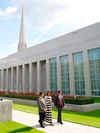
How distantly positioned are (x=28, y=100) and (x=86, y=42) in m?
14.9

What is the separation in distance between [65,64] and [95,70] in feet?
24.0

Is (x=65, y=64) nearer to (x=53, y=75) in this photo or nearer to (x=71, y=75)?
(x=71, y=75)

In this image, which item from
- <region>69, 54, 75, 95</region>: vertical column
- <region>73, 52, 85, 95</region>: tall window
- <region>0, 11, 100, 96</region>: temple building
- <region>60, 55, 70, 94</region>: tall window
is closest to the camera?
<region>0, 11, 100, 96</region>: temple building

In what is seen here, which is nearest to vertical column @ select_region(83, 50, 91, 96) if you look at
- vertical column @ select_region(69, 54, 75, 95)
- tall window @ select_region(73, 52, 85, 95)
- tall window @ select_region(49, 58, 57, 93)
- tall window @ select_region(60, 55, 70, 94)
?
tall window @ select_region(73, 52, 85, 95)

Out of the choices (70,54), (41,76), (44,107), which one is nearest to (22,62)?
(41,76)

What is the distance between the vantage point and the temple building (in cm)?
2948

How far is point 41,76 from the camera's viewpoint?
4394 centimetres

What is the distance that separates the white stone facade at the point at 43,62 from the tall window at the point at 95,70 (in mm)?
677

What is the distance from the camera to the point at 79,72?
Answer: 31875mm

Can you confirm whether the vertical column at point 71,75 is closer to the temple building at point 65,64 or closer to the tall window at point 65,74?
the temple building at point 65,64

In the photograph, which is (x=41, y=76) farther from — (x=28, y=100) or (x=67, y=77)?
(x=28, y=100)

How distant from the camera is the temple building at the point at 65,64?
96.7 ft

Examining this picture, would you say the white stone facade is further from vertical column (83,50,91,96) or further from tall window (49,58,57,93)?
tall window (49,58,57,93)

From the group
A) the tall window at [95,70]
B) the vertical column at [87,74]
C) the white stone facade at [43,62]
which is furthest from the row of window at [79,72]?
the white stone facade at [43,62]
